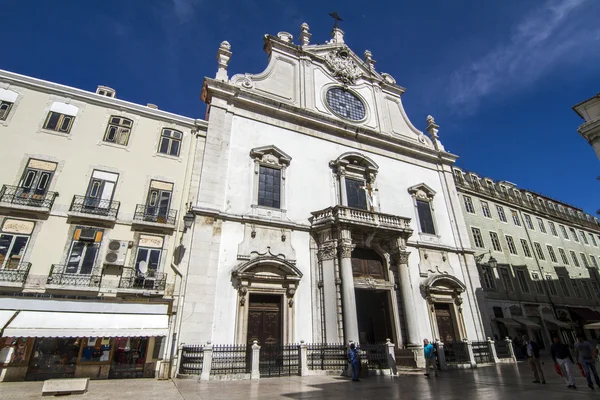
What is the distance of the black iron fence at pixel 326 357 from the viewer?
1301 centimetres

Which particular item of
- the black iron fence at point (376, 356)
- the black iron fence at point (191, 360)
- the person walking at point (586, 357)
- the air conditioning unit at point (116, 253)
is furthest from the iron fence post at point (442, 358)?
the air conditioning unit at point (116, 253)

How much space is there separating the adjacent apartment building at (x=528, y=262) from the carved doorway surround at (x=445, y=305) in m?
2.36

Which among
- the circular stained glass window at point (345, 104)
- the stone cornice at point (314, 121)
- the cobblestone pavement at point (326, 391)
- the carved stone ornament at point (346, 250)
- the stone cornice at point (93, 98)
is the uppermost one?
the circular stained glass window at point (345, 104)

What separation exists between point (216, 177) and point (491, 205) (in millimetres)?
25423

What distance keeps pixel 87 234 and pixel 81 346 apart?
430 cm

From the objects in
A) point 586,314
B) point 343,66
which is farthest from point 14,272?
point 586,314

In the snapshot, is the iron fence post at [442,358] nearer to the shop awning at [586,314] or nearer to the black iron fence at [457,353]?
the black iron fence at [457,353]

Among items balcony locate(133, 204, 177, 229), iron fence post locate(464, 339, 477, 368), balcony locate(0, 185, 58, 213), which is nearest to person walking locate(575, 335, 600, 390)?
iron fence post locate(464, 339, 477, 368)

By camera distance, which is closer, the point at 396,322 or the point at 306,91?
the point at 396,322

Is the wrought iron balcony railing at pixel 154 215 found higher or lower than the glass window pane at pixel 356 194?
lower

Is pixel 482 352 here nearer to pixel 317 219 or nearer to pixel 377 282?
pixel 377 282

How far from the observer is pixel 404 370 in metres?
14.0

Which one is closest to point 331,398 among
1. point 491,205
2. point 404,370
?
point 404,370

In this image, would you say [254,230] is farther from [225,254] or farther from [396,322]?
[396,322]
